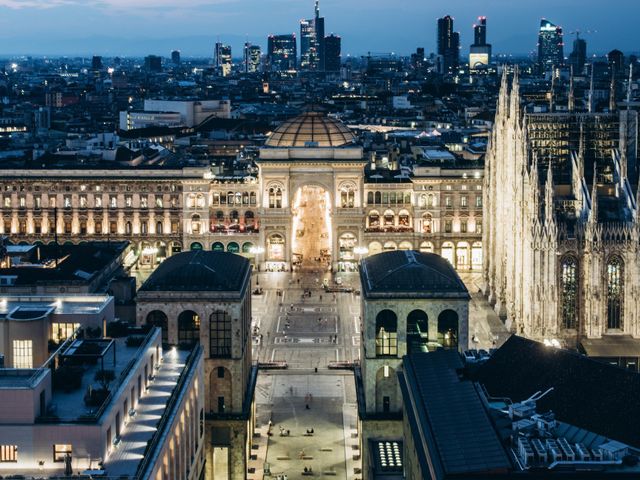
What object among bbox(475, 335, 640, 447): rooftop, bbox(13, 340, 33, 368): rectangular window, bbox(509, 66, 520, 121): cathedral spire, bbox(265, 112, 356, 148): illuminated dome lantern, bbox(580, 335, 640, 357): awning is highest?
bbox(509, 66, 520, 121): cathedral spire

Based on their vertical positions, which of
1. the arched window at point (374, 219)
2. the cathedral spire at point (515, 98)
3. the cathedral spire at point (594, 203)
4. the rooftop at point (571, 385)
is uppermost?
the cathedral spire at point (515, 98)

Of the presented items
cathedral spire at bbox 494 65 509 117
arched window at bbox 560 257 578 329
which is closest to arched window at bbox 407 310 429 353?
arched window at bbox 560 257 578 329

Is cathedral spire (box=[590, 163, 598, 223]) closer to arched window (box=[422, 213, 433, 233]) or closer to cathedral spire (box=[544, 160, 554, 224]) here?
cathedral spire (box=[544, 160, 554, 224])

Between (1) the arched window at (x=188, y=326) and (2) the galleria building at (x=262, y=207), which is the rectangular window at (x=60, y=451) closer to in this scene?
(1) the arched window at (x=188, y=326)

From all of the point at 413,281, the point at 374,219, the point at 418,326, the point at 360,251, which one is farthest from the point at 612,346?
the point at 374,219

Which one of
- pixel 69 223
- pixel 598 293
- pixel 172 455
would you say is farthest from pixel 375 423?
pixel 69 223

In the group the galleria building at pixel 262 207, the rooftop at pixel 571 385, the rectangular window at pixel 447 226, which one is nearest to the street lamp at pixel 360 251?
the galleria building at pixel 262 207
